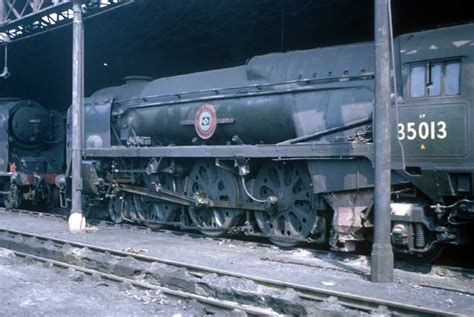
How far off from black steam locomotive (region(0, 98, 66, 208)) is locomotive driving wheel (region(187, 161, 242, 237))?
7.95 metres

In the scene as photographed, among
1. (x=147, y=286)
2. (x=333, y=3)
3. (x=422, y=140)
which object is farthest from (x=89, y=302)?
(x=333, y=3)

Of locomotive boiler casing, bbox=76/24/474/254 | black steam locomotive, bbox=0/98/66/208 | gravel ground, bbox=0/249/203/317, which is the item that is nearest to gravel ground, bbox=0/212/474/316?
locomotive boiler casing, bbox=76/24/474/254

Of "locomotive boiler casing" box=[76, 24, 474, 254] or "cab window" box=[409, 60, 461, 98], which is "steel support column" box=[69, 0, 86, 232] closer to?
"locomotive boiler casing" box=[76, 24, 474, 254]

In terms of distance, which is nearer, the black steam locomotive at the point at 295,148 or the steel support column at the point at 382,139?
the steel support column at the point at 382,139

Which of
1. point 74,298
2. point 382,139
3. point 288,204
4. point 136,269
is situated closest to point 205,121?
point 288,204

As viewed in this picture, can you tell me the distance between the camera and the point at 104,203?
14.7 meters

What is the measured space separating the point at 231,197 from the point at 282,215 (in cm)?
130

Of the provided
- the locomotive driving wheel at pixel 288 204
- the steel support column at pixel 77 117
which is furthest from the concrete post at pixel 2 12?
the locomotive driving wheel at pixel 288 204

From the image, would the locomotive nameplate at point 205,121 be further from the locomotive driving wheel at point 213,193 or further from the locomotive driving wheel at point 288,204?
the locomotive driving wheel at point 288,204

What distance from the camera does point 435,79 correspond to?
7836 millimetres

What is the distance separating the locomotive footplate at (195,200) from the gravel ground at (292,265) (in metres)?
0.72

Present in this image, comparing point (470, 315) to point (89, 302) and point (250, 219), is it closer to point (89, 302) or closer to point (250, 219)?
point (89, 302)

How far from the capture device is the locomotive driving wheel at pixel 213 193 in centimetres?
1089

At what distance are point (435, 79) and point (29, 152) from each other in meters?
15.9
